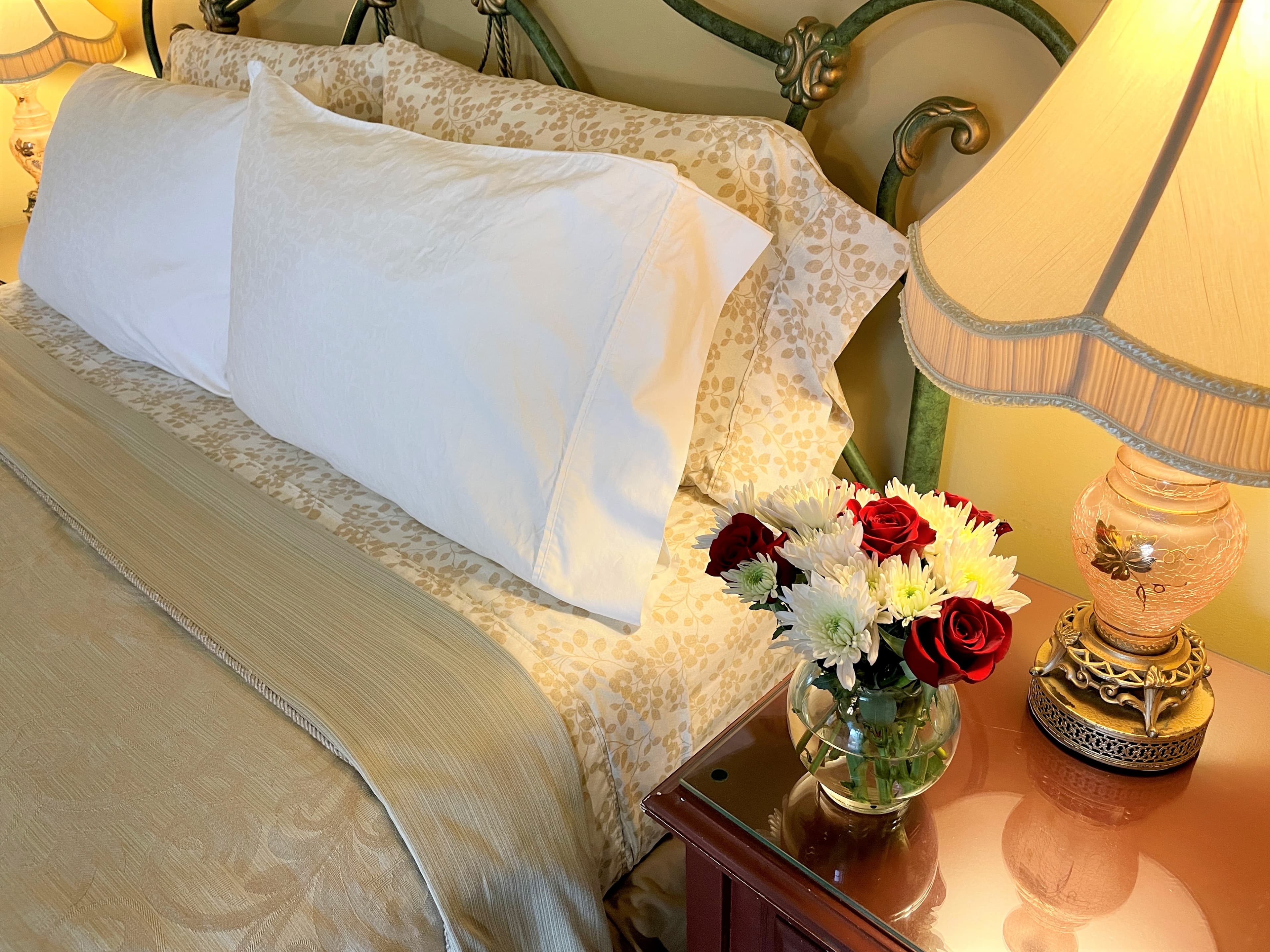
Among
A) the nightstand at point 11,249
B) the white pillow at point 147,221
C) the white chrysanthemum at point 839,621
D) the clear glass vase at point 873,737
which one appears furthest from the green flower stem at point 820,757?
the nightstand at point 11,249

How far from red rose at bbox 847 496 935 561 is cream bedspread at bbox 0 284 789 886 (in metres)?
0.33

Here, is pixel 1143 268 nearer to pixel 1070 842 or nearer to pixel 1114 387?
pixel 1114 387

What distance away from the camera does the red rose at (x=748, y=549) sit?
70cm

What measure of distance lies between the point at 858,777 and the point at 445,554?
0.56 m

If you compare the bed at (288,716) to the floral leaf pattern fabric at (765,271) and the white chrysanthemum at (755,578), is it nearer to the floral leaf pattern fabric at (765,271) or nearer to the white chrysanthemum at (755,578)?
the floral leaf pattern fabric at (765,271)

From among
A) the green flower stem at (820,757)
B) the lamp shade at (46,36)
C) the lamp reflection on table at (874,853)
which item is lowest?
the lamp reflection on table at (874,853)

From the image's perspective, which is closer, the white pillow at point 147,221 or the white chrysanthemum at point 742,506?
the white chrysanthemum at point 742,506

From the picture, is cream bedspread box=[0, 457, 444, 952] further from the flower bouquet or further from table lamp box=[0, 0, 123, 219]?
table lamp box=[0, 0, 123, 219]

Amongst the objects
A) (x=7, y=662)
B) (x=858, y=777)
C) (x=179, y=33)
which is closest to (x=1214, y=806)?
(x=858, y=777)

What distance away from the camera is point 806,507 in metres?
0.70

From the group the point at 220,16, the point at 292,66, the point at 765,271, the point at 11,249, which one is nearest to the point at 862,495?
the point at 765,271

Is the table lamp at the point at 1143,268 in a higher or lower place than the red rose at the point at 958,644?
higher

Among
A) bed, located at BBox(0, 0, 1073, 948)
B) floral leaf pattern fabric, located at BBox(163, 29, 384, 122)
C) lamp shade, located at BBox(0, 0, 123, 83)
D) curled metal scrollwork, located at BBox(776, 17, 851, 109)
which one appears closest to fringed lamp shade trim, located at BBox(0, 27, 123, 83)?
lamp shade, located at BBox(0, 0, 123, 83)

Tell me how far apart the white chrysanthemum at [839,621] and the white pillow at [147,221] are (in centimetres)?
107
